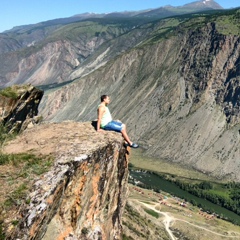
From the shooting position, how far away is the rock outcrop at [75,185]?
13836 mm

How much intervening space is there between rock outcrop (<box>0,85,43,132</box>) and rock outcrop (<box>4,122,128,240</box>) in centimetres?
1323

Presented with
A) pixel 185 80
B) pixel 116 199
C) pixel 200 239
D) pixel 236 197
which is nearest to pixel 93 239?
pixel 116 199

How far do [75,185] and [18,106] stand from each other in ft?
72.4

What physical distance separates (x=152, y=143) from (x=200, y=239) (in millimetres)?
108191

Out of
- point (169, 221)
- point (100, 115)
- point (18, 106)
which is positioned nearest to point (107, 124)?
point (100, 115)

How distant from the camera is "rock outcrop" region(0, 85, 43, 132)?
33781 millimetres

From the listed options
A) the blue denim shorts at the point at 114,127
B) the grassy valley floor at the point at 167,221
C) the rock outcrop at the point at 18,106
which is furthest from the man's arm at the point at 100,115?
the grassy valley floor at the point at 167,221

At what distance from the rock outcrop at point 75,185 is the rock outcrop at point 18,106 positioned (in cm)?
1323

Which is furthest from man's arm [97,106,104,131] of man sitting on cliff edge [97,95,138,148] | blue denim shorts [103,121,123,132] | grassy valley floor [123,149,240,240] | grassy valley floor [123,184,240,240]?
grassy valley floor [123,184,240,240]

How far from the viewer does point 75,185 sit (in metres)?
16.0

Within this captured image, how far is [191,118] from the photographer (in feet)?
594

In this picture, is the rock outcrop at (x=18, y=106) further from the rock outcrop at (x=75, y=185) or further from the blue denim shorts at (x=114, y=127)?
the blue denim shorts at (x=114, y=127)

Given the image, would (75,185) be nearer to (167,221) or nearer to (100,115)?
(100,115)

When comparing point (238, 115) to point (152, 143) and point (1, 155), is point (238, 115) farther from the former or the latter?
point (1, 155)
